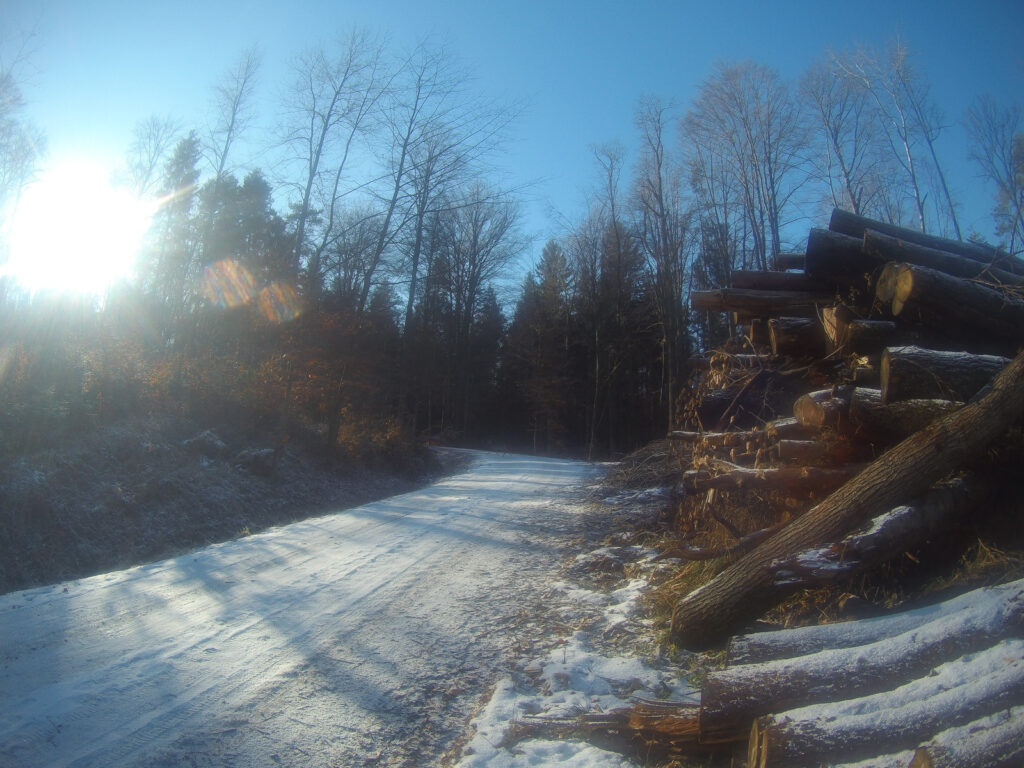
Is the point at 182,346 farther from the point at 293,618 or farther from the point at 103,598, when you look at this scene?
the point at 293,618

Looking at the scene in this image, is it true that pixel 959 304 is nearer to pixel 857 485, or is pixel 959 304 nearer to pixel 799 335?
pixel 799 335

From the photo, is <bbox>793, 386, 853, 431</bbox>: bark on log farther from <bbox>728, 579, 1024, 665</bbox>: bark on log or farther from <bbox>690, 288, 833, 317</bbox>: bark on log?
<bbox>728, 579, 1024, 665</bbox>: bark on log

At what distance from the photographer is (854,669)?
10.3ft

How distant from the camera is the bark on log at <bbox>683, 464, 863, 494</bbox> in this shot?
18.5ft

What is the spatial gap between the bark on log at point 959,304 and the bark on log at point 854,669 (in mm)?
3888

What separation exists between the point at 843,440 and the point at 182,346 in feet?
52.7

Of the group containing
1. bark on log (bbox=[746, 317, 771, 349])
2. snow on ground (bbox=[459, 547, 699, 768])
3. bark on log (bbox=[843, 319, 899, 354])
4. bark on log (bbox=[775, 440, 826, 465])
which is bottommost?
snow on ground (bbox=[459, 547, 699, 768])

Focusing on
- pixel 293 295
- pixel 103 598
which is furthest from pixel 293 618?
pixel 293 295

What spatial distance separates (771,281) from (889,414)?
3.83m

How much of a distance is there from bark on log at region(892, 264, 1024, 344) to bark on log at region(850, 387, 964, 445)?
3.95 ft

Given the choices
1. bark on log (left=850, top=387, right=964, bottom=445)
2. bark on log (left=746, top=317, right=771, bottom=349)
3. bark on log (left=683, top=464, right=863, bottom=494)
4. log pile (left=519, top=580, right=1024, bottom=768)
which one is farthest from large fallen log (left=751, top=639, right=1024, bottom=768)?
bark on log (left=746, top=317, right=771, bottom=349)

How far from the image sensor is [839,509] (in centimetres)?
467

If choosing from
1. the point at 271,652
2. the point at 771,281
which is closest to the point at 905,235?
the point at 771,281

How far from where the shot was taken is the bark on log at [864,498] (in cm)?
440
